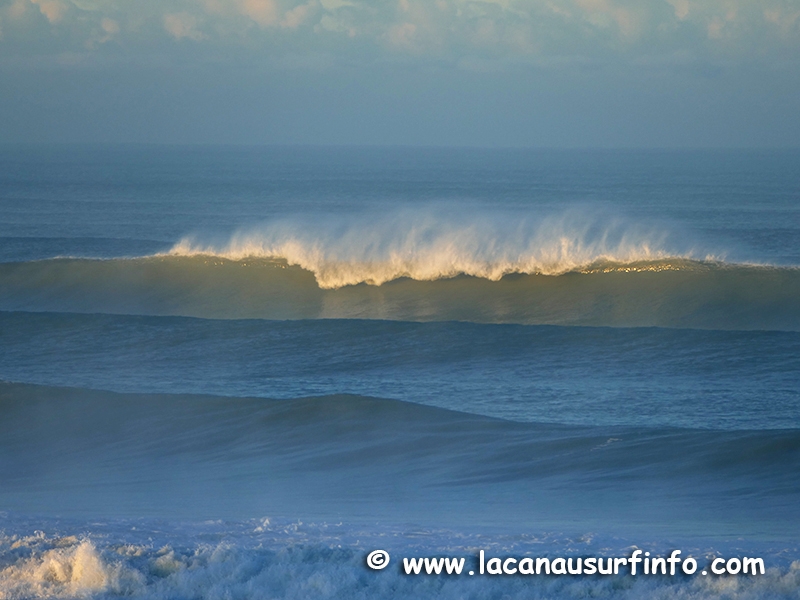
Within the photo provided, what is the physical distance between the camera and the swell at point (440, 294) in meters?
13.0

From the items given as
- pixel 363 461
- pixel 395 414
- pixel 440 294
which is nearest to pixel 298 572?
pixel 363 461

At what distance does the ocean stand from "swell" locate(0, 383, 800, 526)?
0.03 m

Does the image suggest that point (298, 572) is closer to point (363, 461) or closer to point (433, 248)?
point (363, 461)

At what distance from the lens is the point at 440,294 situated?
47.5 ft

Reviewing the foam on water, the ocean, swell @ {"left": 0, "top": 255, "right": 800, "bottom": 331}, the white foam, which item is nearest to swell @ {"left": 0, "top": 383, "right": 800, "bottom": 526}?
the ocean

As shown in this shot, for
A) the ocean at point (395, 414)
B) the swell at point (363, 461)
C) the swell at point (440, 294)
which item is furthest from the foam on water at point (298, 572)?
the swell at point (440, 294)

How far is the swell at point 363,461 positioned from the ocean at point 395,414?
0.10 ft

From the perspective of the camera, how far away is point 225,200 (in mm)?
47156

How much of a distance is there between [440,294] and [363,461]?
7.17 meters

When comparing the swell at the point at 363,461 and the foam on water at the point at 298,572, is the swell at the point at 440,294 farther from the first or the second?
the foam on water at the point at 298,572

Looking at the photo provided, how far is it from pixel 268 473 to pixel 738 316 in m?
8.42

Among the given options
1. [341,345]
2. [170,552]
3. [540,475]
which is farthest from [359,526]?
[341,345]

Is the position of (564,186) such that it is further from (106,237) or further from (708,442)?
(708,442)

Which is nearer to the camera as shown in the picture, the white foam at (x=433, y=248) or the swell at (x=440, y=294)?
the swell at (x=440, y=294)
